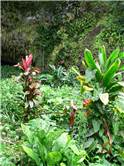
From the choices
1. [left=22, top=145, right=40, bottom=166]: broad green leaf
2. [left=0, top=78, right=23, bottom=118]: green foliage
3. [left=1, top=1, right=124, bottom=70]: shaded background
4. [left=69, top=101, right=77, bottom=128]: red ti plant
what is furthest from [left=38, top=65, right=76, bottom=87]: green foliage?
[left=22, top=145, right=40, bottom=166]: broad green leaf

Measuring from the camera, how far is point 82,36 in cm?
855

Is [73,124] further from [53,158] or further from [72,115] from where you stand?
[53,158]

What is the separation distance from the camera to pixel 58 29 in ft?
28.8

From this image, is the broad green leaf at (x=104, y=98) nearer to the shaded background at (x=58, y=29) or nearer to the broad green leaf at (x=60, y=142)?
the broad green leaf at (x=60, y=142)

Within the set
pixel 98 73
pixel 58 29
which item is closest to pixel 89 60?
pixel 98 73

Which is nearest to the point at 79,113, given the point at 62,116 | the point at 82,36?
the point at 62,116

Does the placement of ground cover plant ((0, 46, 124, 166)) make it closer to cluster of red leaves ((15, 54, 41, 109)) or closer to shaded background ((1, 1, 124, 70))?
cluster of red leaves ((15, 54, 41, 109))

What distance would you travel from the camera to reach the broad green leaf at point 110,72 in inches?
187

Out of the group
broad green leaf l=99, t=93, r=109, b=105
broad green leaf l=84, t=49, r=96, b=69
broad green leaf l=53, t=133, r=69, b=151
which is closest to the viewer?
broad green leaf l=53, t=133, r=69, b=151

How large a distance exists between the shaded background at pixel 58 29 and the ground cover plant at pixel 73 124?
300 centimetres

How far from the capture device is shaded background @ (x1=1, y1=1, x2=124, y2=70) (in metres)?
8.38

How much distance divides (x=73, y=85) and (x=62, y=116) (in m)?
2.43

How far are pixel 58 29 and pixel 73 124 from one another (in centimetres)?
432

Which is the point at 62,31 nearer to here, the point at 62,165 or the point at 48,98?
the point at 48,98
